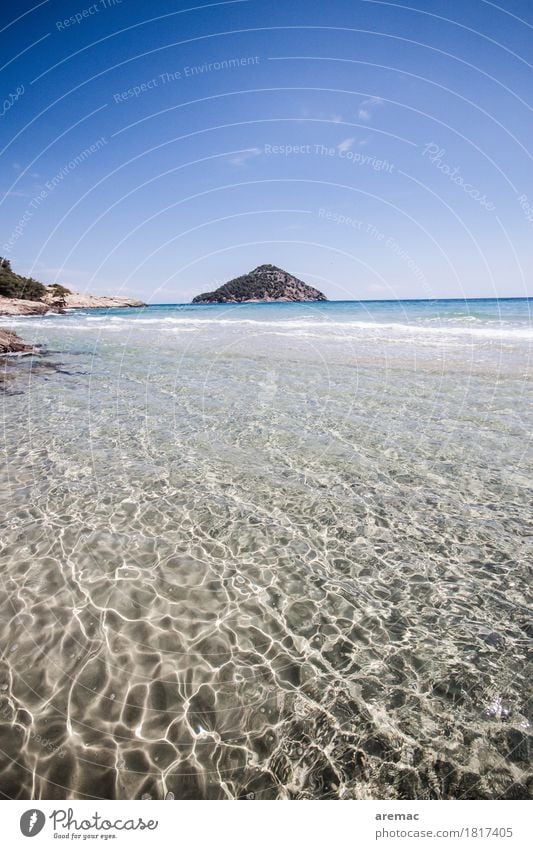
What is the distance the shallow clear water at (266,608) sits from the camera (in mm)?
4180

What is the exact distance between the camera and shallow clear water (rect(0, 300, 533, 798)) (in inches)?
165

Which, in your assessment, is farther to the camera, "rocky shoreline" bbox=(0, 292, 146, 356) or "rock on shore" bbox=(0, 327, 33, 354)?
"rocky shoreline" bbox=(0, 292, 146, 356)

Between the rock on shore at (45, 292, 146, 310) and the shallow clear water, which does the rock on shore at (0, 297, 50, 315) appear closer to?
the rock on shore at (45, 292, 146, 310)

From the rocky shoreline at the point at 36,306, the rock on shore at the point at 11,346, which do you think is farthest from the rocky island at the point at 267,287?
the rock on shore at the point at 11,346

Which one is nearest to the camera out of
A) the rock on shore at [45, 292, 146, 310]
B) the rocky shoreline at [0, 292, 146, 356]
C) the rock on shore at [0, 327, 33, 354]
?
the rock on shore at [0, 327, 33, 354]

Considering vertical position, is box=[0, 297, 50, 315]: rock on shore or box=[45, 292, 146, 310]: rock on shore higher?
box=[45, 292, 146, 310]: rock on shore

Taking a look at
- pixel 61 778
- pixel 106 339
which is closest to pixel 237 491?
pixel 61 778

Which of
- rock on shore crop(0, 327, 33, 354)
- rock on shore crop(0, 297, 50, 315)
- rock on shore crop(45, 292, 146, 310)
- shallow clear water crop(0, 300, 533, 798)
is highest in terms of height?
rock on shore crop(45, 292, 146, 310)

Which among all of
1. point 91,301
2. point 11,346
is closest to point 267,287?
point 91,301

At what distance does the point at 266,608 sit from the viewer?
241 inches

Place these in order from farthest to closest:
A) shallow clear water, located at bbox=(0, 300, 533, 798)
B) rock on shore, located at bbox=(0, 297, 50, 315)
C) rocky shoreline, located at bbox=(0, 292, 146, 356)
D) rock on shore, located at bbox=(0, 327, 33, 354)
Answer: rock on shore, located at bbox=(0, 297, 50, 315), rocky shoreline, located at bbox=(0, 292, 146, 356), rock on shore, located at bbox=(0, 327, 33, 354), shallow clear water, located at bbox=(0, 300, 533, 798)

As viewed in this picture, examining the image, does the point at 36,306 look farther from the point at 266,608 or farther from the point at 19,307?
the point at 266,608

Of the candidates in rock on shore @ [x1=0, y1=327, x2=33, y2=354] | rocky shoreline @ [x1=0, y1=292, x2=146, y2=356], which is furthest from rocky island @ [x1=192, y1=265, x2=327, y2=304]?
rock on shore @ [x1=0, y1=327, x2=33, y2=354]
